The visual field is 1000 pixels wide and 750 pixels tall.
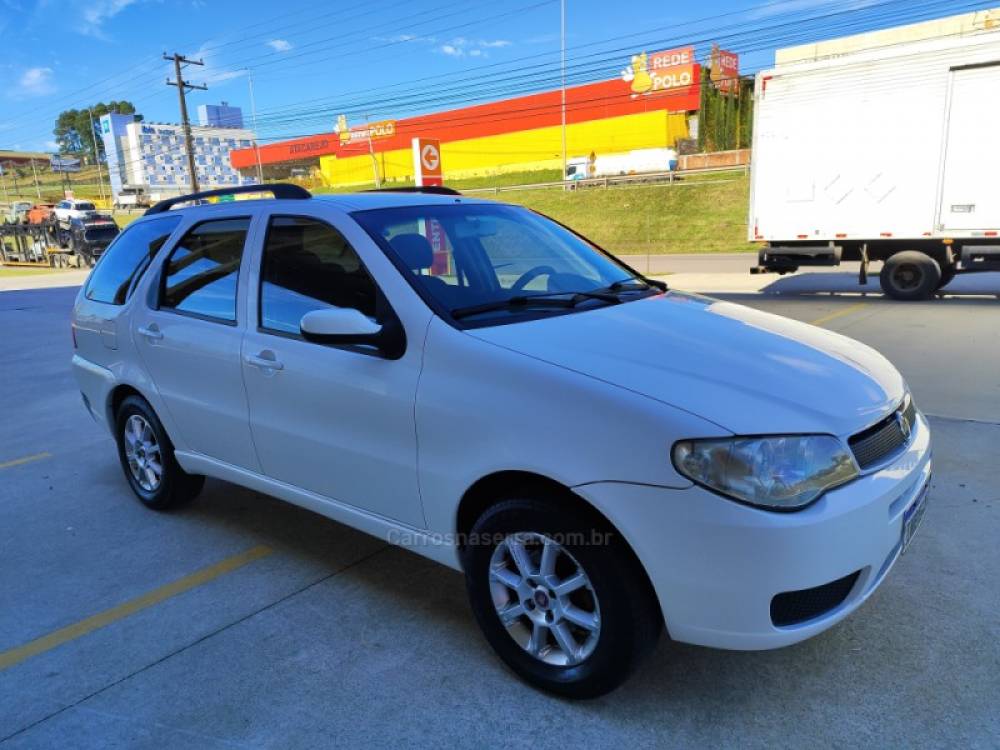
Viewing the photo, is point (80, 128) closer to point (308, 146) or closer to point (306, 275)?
point (308, 146)

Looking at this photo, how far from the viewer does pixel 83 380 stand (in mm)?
4738

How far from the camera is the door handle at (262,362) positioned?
3.16 m

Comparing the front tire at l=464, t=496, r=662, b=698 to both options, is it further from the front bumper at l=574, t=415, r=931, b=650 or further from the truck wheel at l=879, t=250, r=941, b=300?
the truck wheel at l=879, t=250, r=941, b=300

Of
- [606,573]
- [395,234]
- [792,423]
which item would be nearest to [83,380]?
[395,234]

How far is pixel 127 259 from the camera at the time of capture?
443cm

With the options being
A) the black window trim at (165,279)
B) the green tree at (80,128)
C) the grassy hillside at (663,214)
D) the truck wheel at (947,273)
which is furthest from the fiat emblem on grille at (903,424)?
the green tree at (80,128)

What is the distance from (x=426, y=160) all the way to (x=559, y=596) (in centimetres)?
1340

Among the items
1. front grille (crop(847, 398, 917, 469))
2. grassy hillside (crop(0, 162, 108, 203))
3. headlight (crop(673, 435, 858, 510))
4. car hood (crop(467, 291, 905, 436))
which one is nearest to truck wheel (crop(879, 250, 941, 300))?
car hood (crop(467, 291, 905, 436))

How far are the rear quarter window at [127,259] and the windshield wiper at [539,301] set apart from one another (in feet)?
7.39

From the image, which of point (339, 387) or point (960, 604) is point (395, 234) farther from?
point (960, 604)

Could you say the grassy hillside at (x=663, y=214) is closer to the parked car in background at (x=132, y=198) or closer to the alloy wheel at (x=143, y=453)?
the alloy wheel at (x=143, y=453)

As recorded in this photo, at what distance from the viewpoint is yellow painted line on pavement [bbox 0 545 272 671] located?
9.64 ft

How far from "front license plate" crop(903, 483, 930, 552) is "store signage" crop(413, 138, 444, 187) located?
505 inches

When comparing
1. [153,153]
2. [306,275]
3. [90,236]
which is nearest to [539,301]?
[306,275]
